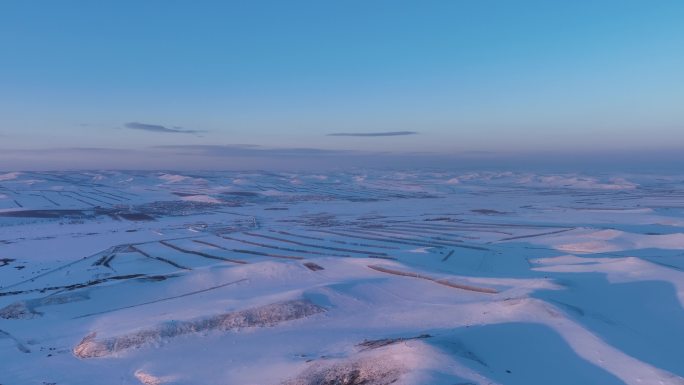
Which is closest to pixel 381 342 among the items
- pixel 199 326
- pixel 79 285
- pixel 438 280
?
pixel 199 326

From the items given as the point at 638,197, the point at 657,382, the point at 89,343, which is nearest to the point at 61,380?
the point at 89,343

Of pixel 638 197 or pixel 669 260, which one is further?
pixel 638 197

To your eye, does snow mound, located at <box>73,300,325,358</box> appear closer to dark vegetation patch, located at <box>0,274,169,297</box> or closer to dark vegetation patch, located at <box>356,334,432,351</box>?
dark vegetation patch, located at <box>356,334,432,351</box>

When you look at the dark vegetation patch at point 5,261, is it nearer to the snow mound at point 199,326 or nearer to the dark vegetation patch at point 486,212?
the snow mound at point 199,326

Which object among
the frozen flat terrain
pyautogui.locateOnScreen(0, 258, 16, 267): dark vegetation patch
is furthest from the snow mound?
pyautogui.locateOnScreen(0, 258, 16, 267): dark vegetation patch

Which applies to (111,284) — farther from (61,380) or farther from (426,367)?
(426,367)

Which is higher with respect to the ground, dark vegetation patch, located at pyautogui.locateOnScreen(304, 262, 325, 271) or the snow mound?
the snow mound

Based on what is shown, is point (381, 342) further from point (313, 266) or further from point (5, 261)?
point (5, 261)

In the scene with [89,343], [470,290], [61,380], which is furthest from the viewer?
[470,290]
